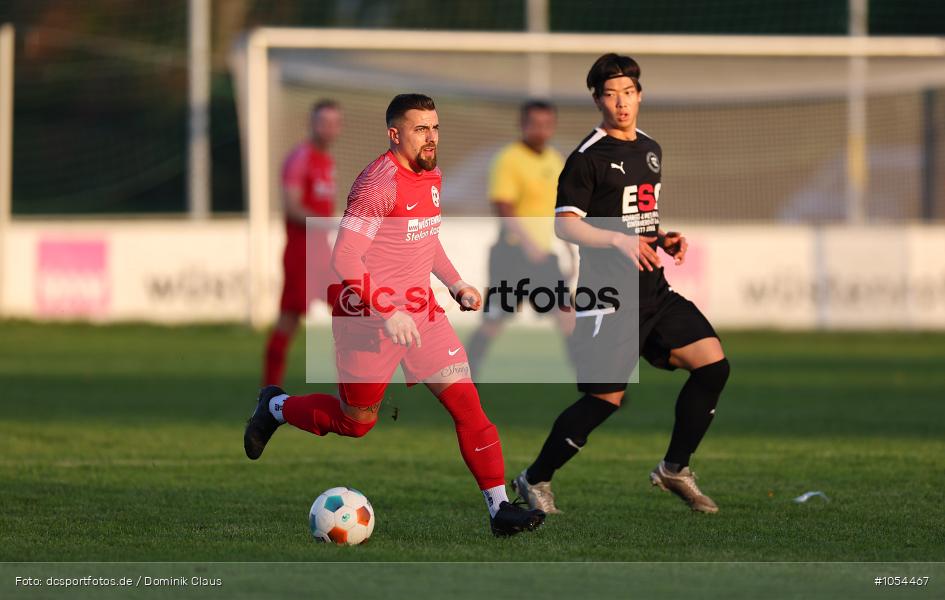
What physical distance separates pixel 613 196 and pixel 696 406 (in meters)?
1.07

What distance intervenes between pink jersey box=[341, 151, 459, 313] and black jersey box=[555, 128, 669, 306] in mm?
753

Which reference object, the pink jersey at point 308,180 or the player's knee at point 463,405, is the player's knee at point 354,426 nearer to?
the player's knee at point 463,405

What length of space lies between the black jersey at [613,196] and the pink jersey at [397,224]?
0.75 meters

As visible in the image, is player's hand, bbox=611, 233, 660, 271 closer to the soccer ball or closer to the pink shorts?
the pink shorts

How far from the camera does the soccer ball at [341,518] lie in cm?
568

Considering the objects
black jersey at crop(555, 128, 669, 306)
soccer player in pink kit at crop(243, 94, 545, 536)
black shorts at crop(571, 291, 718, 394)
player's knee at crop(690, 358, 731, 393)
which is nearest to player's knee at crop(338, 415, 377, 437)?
soccer player in pink kit at crop(243, 94, 545, 536)

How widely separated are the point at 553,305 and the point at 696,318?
5454 mm

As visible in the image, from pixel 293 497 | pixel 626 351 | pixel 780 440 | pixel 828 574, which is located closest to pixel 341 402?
pixel 293 497

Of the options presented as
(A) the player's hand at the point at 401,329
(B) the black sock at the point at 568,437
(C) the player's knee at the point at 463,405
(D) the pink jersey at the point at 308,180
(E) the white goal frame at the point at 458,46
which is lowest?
(B) the black sock at the point at 568,437

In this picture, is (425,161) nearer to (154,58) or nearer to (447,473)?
(447,473)

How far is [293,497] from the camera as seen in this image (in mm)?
6945

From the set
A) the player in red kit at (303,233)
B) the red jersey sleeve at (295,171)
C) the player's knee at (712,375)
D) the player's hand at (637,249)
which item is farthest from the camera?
the red jersey sleeve at (295,171)

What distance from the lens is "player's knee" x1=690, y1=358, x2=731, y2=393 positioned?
21.9 ft

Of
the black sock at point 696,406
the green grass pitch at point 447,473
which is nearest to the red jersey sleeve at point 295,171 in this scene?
the green grass pitch at point 447,473
